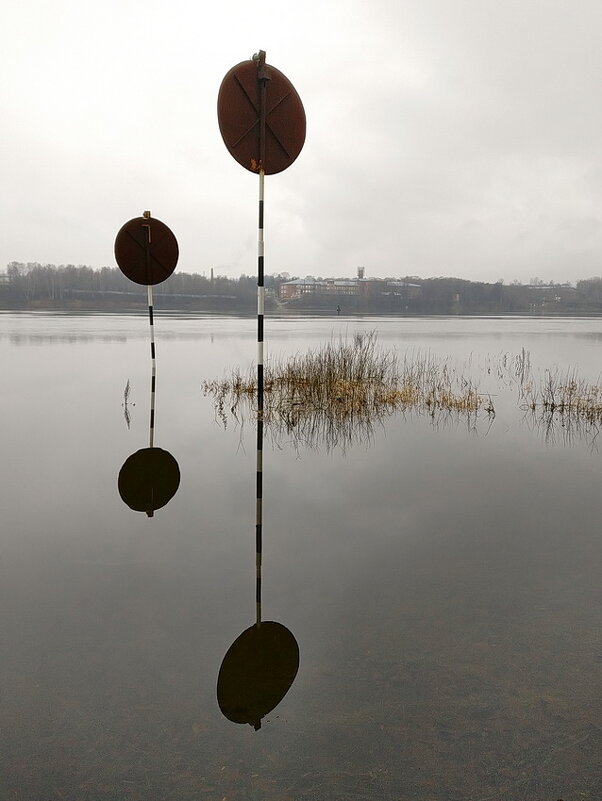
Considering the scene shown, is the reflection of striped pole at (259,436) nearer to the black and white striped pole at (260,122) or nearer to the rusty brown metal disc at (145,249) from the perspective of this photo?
the black and white striped pole at (260,122)

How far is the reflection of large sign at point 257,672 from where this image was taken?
1942 mm

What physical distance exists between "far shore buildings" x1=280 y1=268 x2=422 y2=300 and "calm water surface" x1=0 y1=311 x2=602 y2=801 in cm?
10447

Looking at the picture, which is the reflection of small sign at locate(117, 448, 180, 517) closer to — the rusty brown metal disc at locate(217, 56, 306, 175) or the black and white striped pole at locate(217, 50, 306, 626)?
the black and white striped pole at locate(217, 50, 306, 626)

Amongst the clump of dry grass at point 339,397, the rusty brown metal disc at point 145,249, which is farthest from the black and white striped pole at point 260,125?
the rusty brown metal disc at point 145,249

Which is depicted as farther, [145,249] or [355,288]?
[355,288]

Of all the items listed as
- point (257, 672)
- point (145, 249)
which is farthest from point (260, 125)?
point (257, 672)

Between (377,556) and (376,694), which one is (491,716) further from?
(377,556)

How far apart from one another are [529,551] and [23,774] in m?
2.83

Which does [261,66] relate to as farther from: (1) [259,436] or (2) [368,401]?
(2) [368,401]

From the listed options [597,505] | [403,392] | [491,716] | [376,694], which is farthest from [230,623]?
[403,392]

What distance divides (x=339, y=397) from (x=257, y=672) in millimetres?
7428

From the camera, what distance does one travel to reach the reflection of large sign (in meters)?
1.94

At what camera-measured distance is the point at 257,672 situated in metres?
2.13

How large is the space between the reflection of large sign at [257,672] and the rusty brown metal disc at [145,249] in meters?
9.35
